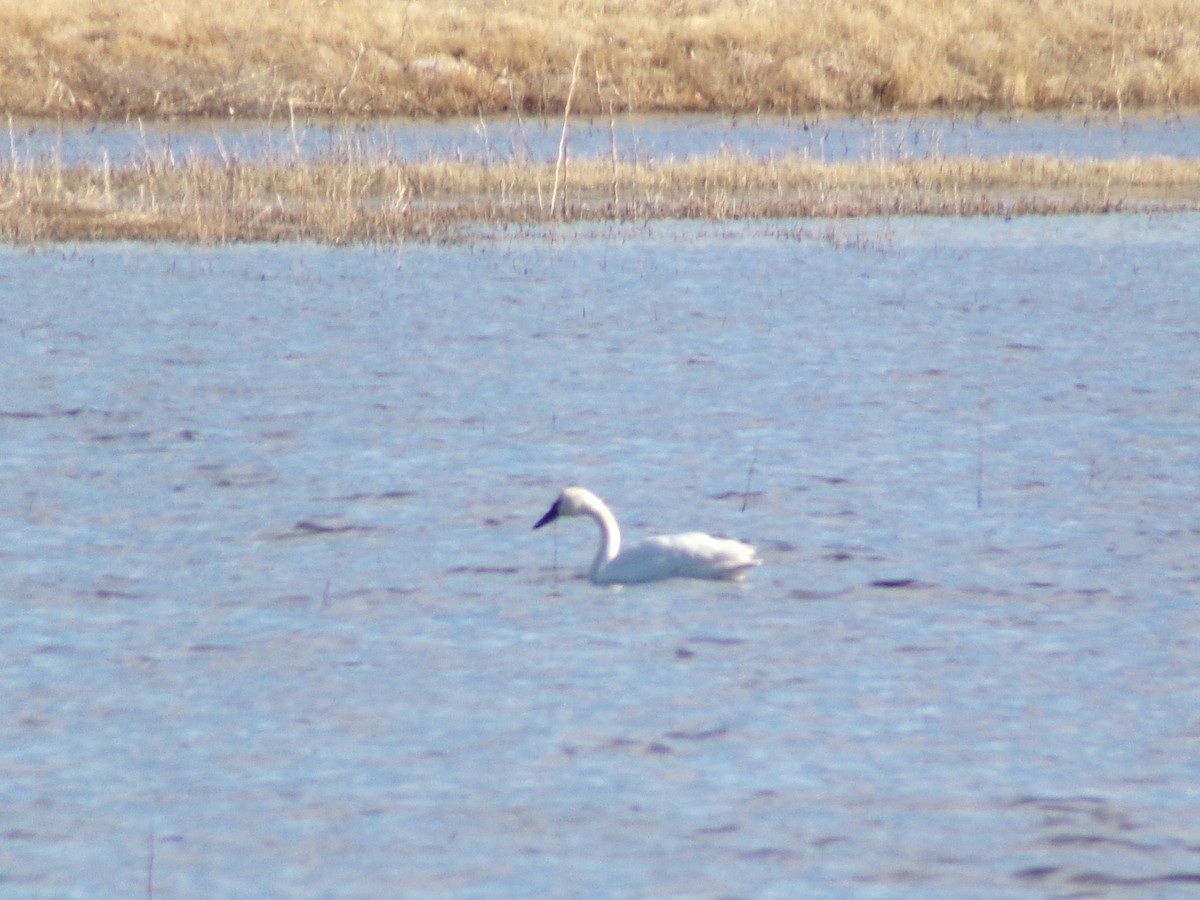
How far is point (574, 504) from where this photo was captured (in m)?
9.91

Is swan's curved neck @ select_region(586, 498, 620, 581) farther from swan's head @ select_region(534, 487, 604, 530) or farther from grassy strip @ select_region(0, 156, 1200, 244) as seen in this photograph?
grassy strip @ select_region(0, 156, 1200, 244)

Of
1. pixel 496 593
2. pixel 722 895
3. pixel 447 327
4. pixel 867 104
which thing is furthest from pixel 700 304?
pixel 867 104

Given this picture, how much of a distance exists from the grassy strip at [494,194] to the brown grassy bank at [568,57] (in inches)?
424

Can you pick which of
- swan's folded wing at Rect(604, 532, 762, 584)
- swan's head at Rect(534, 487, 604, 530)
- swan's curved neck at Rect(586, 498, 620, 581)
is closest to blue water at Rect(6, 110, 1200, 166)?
swan's head at Rect(534, 487, 604, 530)

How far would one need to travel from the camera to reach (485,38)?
4053 centimetres

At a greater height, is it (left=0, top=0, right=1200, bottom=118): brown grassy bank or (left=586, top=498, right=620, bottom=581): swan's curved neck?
(left=0, top=0, right=1200, bottom=118): brown grassy bank

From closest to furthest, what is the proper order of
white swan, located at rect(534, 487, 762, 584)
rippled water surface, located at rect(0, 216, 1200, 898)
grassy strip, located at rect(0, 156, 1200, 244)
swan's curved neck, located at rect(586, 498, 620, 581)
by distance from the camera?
1. rippled water surface, located at rect(0, 216, 1200, 898)
2. white swan, located at rect(534, 487, 762, 584)
3. swan's curved neck, located at rect(586, 498, 620, 581)
4. grassy strip, located at rect(0, 156, 1200, 244)

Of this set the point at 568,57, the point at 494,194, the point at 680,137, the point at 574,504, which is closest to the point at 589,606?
the point at 574,504

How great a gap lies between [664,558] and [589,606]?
41 cm

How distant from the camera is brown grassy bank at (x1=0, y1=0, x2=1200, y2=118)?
37312mm

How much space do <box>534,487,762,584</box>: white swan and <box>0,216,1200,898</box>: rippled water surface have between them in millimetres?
113

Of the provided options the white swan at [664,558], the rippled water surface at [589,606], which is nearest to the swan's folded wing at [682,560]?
the white swan at [664,558]

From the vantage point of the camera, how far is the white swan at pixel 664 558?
9477 mm

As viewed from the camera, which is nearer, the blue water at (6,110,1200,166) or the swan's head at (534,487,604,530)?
the swan's head at (534,487,604,530)
